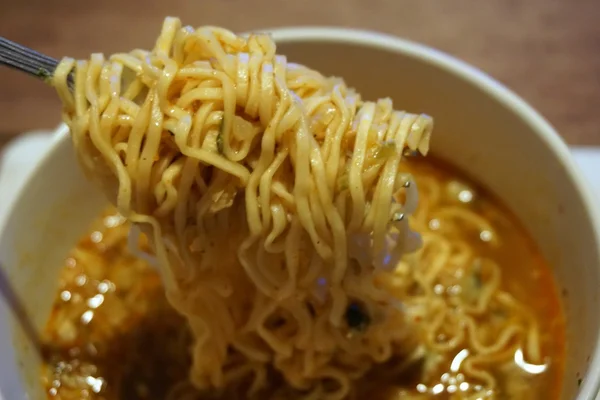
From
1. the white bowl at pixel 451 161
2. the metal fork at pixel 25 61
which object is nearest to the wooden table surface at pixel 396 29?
the white bowl at pixel 451 161

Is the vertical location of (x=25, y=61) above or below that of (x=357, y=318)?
above

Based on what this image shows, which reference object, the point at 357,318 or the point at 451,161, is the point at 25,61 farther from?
the point at 451,161

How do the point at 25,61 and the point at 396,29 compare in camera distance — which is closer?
the point at 25,61

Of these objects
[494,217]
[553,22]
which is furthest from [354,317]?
[553,22]

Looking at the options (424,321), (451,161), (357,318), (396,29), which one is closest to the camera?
(357,318)

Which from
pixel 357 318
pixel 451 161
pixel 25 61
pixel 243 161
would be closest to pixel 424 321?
pixel 357 318

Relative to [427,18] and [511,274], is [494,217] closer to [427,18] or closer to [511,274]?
[511,274]

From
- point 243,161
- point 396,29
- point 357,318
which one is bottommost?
point 357,318
